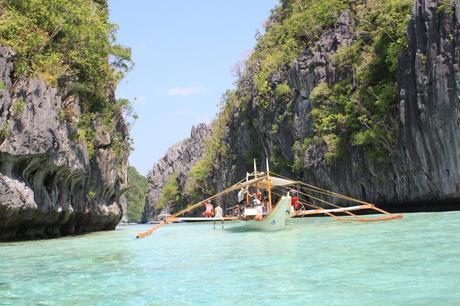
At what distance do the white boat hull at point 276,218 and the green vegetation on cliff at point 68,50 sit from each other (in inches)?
315

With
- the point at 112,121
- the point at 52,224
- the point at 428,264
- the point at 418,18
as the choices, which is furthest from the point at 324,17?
the point at 428,264

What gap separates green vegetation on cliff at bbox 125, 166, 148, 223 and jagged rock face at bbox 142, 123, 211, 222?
5740mm

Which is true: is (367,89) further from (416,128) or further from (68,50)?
(68,50)

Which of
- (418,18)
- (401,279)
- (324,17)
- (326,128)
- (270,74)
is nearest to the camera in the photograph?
(401,279)

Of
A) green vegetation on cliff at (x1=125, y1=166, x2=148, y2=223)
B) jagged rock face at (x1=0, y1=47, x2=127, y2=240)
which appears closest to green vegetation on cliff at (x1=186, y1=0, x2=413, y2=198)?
jagged rock face at (x1=0, y1=47, x2=127, y2=240)

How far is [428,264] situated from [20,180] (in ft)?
41.2

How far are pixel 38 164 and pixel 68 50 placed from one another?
5837 mm

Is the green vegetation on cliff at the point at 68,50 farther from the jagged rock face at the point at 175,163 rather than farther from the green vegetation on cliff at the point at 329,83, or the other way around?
the jagged rock face at the point at 175,163

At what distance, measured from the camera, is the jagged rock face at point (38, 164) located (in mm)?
15133

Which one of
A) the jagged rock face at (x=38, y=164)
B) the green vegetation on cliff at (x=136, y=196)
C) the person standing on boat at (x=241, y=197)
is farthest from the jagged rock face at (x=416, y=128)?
the green vegetation on cliff at (x=136, y=196)

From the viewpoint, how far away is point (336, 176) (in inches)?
1247

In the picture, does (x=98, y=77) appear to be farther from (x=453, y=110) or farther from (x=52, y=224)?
(x=453, y=110)

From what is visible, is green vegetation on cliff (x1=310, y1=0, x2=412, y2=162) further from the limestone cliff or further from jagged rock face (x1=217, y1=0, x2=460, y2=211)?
jagged rock face (x1=217, y1=0, x2=460, y2=211)

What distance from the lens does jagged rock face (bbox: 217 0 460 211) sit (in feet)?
75.6
